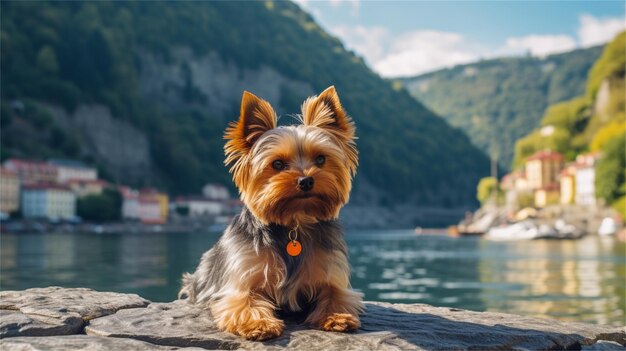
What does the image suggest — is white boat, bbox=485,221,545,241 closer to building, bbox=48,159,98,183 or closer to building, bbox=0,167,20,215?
building, bbox=48,159,98,183

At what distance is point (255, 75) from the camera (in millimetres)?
149250

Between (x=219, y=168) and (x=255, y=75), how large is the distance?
2675cm

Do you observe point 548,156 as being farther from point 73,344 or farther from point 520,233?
point 73,344

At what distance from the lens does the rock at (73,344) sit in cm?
368

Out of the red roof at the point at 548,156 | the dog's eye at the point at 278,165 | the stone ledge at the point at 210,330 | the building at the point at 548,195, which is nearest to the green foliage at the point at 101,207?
the building at the point at 548,195

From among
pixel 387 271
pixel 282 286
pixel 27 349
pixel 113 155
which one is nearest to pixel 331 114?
pixel 282 286

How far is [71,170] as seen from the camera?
313ft

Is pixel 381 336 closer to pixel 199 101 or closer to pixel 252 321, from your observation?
pixel 252 321

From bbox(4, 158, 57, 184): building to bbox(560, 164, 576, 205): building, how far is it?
229ft

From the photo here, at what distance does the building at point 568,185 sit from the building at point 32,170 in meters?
69.8

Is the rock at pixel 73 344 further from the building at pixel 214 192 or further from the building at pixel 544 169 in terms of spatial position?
the building at pixel 214 192

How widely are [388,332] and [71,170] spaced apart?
9732cm

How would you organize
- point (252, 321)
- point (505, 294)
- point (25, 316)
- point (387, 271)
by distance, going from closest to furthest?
point (252, 321) → point (25, 316) → point (505, 294) → point (387, 271)

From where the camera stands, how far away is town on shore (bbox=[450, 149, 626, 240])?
250ft
